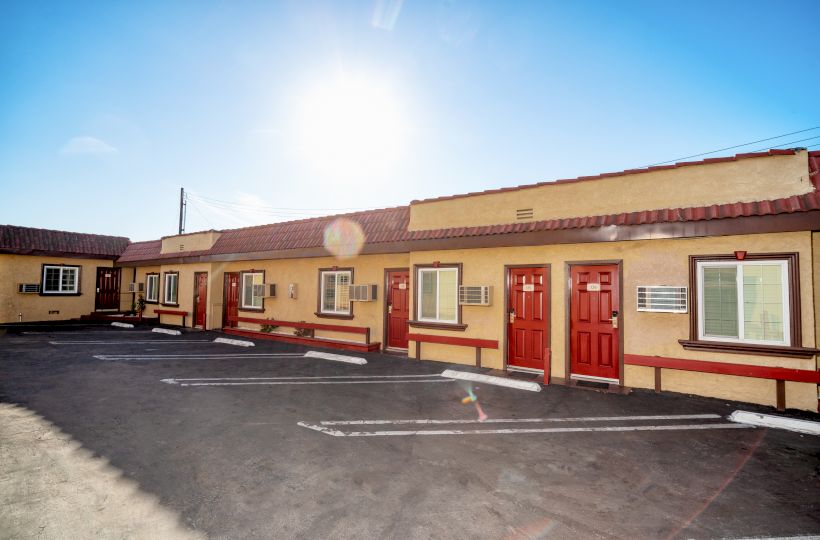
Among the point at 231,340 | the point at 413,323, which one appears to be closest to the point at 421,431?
the point at 413,323

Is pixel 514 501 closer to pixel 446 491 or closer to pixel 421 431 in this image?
pixel 446 491

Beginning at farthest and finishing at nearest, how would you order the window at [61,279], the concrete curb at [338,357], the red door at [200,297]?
the window at [61,279], the red door at [200,297], the concrete curb at [338,357]

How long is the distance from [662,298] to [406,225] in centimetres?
668

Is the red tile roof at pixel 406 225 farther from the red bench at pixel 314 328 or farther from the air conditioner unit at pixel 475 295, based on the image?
the red bench at pixel 314 328

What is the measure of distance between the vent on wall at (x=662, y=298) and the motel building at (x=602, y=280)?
0.02 metres

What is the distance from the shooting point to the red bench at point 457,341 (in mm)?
8883

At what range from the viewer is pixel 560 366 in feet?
26.2

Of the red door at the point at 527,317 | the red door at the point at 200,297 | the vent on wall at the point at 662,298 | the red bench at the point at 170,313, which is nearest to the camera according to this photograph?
the vent on wall at the point at 662,298

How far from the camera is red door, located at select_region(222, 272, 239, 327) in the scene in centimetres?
1570

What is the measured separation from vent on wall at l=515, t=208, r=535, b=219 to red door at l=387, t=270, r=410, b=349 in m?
3.78

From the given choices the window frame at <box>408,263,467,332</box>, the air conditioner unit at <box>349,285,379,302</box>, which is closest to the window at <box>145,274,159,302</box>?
the air conditioner unit at <box>349,285,379,302</box>

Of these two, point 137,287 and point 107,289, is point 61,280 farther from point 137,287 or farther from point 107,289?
point 137,287

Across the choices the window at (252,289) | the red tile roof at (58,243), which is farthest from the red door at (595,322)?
the red tile roof at (58,243)

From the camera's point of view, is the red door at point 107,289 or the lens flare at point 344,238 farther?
the red door at point 107,289
